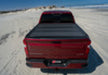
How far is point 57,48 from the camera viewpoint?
8.91ft

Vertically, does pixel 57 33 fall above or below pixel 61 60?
above

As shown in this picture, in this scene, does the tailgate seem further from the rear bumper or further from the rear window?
the rear window

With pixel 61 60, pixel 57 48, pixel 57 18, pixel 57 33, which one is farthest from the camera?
pixel 57 18

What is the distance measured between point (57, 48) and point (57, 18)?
3.00 metres

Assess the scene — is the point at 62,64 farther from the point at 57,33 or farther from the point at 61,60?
the point at 57,33

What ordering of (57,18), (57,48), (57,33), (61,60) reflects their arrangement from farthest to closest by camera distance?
(57,18) < (57,33) < (61,60) < (57,48)

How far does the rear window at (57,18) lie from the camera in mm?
5215

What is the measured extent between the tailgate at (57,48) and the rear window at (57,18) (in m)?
2.83

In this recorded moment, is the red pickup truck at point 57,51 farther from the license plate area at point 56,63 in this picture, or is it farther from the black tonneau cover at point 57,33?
the black tonneau cover at point 57,33

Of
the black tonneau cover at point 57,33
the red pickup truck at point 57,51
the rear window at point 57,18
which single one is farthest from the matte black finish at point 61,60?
the rear window at point 57,18

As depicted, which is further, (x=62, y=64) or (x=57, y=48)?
(x=62, y=64)

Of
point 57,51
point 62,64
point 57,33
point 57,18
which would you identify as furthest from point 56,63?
point 57,18

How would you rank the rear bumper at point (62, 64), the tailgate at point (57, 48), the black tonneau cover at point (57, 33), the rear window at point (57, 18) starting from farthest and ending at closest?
the rear window at point (57, 18) < the black tonneau cover at point (57, 33) < the rear bumper at point (62, 64) < the tailgate at point (57, 48)

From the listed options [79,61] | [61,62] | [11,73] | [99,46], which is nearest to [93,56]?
[99,46]
